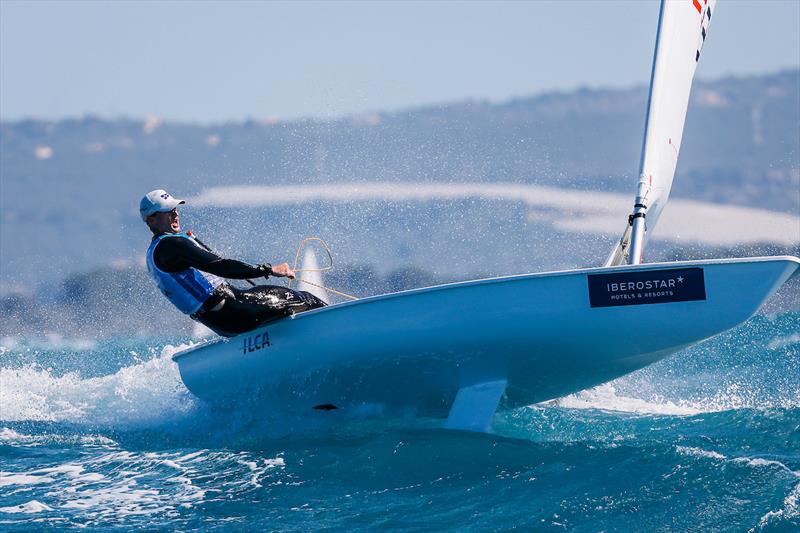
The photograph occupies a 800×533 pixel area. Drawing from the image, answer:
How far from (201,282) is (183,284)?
102 mm

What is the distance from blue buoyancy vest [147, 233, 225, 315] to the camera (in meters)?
5.44

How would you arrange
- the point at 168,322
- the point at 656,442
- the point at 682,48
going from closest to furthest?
the point at 656,442, the point at 682,48, the point at 168,322

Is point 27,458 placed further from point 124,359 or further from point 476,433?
point 124,359

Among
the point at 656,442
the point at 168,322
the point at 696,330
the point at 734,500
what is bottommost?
the point at 734,500

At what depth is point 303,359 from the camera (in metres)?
5.31

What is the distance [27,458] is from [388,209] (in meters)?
23.5

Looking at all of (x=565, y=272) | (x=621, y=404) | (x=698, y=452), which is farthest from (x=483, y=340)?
(x=621, y=404)

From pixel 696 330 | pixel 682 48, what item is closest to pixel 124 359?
pixel 682 48

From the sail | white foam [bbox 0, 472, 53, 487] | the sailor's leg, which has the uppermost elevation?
the sail

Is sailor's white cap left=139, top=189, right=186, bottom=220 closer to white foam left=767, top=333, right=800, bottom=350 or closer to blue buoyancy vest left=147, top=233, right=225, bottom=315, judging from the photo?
blue buoyancy vest left=147, top=233, right=225, bottom=315

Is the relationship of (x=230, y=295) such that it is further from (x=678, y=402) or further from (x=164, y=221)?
(x=678, y=402)

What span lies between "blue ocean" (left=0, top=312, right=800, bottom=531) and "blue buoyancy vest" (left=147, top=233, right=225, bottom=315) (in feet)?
2.52

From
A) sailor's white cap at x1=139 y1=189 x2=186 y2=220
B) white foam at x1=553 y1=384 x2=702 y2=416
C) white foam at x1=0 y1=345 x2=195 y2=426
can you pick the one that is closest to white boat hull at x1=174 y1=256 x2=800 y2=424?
white foam at x1=0 y1=345 x2=195 y2=426

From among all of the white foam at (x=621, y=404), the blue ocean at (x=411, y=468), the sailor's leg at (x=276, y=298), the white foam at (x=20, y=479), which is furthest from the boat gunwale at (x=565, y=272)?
the white foam at (x=621, y=404)
